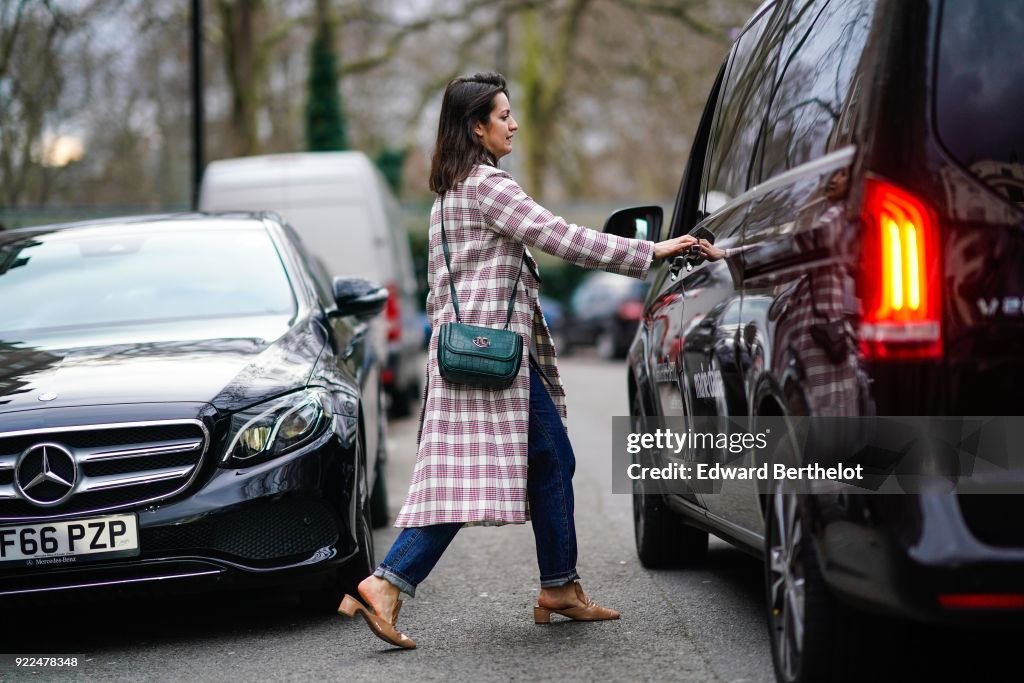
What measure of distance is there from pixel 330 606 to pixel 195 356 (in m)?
1.03

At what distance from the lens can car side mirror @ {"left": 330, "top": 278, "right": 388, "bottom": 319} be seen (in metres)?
6.52

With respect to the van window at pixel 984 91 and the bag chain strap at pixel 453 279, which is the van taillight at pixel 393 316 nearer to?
the bag chain strap at pixel 453 279

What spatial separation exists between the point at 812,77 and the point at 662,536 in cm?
261

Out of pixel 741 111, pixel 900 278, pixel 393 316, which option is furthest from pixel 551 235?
pixel 393 316

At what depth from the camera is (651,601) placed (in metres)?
5.48

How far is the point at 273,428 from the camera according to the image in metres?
5.05

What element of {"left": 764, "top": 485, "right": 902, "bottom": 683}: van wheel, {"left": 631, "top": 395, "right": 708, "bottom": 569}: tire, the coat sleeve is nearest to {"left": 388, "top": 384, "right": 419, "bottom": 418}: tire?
{"left": 631, "top": 395, "right": 708, "bottom": 569}: tire

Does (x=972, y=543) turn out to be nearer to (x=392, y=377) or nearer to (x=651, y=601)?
(x=651, y=601)

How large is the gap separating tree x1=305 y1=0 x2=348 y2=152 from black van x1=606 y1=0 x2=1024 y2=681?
28.9m

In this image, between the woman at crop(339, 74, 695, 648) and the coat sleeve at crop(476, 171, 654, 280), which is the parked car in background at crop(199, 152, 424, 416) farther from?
the coat sleeve at crop(476, 171, 654, 280)

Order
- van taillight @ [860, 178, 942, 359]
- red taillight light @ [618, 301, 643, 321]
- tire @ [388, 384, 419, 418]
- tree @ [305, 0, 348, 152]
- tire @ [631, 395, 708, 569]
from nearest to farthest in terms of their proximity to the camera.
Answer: van taillight @ [860, 178, 942, 359]
tire @ [631, 395, 708, 569]
tire @ [388, 384, 419, 418]
red taillight light @ [618, 301, 643, 321]
tree @ [305, 0, 348, 152]

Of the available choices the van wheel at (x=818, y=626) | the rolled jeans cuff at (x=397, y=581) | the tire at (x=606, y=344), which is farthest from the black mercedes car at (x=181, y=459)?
the tire at (x=606, y=344)

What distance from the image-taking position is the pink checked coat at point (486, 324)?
15.5ft

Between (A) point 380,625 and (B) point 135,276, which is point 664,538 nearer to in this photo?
(A) point 380,625
